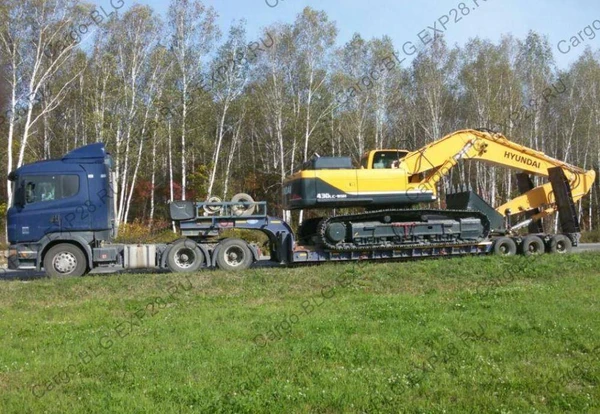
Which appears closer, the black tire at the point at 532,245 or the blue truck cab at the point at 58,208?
the blue truck cab at the point at 58,208

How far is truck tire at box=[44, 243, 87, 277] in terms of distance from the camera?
13602 millimetres

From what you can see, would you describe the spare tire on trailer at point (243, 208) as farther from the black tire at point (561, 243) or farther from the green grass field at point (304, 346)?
the black tire at point (561, 243)

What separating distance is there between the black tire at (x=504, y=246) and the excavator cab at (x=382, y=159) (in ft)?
11.3

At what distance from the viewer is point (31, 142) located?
3347cm

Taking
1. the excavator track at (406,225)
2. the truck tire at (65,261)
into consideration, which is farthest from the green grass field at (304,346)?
the excavator track at (406,225)

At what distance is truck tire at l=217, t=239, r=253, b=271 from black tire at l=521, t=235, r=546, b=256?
24.2ft

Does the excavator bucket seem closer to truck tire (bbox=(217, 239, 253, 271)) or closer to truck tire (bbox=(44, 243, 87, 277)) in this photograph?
truck tire (bbox=(217, 239, 253, 271))

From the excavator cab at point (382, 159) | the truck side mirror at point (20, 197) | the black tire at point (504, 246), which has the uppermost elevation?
the excavator cab at point (382, 159)

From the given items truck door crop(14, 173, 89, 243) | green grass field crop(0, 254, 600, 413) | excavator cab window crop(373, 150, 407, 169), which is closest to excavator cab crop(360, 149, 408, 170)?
excavator cab window crop(373, 150, 407, 169)

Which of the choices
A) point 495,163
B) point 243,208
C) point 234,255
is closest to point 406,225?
point 495,163

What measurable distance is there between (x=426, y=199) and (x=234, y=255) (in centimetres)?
504

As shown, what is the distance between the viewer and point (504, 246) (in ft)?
51.5

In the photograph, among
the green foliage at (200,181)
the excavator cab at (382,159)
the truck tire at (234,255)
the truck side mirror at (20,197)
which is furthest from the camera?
the green foliage at (200,181)

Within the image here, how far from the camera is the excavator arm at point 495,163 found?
1525 cm
